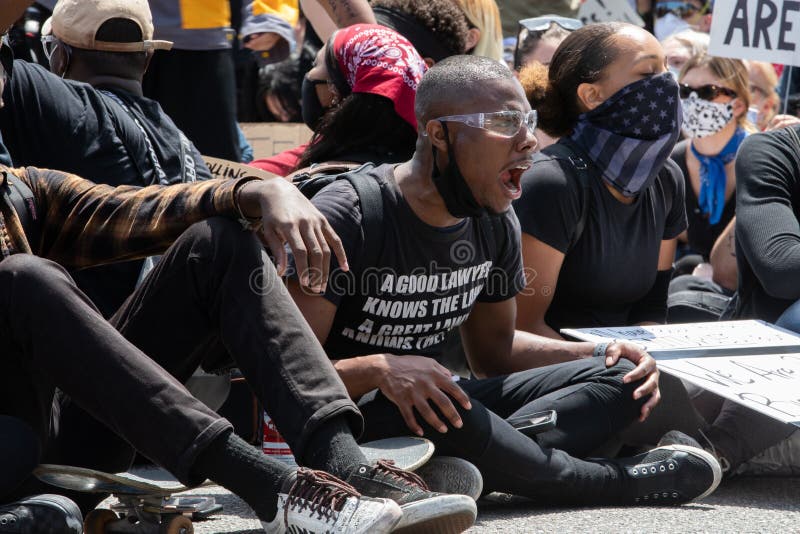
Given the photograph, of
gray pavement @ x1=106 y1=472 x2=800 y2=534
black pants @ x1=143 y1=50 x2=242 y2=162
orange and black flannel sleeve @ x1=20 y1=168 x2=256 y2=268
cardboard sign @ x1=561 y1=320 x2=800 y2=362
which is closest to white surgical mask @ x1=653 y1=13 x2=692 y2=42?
black pants @ x1=143 y1=50 x2=242 y2=162

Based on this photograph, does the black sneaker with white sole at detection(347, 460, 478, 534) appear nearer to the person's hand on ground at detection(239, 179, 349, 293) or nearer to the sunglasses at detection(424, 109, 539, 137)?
the person's hand on ground at detection(239, 179, 349, 293)

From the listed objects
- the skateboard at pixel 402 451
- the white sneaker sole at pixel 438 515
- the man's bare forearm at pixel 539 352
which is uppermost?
the white sneaker sole at pixel 438 515

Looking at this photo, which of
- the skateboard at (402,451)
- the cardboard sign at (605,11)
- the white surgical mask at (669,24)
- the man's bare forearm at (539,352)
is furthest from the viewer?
the white surgical mask at (669,24)

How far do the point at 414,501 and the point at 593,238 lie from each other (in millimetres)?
2041

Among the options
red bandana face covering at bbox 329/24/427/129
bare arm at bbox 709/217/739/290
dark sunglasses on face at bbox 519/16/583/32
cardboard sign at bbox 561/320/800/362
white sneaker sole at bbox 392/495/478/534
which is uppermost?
red bandana face covering at bbox 329/24/427/129

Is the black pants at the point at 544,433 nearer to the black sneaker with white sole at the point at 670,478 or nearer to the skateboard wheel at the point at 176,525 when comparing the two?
the black sneaker with white sole at the point at 670,478

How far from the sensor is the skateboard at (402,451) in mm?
3287

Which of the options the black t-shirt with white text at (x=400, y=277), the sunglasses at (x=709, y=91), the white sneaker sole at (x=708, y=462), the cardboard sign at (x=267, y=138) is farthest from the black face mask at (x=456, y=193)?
the sunglasses at (x=709, y=91)

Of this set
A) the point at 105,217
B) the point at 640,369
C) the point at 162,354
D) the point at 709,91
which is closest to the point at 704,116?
the point at 709,91

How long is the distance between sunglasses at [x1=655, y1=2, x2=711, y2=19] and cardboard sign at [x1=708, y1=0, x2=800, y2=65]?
3.03 m

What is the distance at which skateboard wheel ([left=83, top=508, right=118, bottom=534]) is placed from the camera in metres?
3.06

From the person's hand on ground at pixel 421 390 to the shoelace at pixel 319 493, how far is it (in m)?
0.72

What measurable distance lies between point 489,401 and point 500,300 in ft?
1.15

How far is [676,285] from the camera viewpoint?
5980 mm
